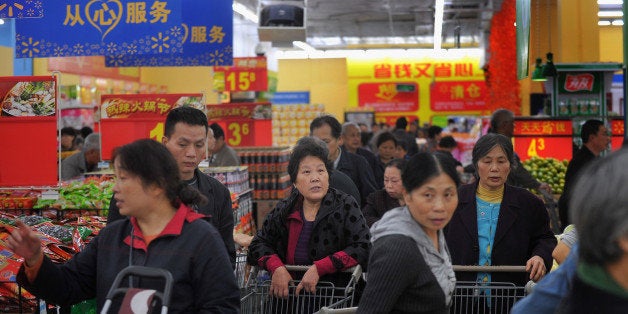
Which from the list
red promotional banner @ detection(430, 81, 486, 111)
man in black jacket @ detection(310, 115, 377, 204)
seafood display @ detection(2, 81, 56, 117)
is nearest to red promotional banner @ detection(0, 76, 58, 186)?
seafood display @ detection(2, 81, 56, 117)

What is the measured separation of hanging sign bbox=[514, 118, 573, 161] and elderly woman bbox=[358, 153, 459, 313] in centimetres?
902

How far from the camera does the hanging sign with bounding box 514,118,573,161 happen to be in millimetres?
11797

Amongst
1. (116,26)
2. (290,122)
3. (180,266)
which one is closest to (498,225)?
(180,266)

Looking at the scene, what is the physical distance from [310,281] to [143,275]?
1.38 m

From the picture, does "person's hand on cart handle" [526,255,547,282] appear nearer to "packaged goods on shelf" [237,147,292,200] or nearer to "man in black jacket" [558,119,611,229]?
"man in black jacket" [558,119,611,229]

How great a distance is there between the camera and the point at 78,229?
5000 mm

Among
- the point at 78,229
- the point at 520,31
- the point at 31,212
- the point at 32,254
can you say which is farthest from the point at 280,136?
the point at 32,254

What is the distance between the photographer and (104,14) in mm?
7578

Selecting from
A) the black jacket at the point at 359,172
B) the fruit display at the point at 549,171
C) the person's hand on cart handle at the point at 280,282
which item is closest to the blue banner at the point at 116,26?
the black jacket at the point at 359,172

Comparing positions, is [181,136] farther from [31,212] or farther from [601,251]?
[31,212]

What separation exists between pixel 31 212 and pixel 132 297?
4119 millimetres

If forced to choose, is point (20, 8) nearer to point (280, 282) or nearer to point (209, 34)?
point (280, 282)

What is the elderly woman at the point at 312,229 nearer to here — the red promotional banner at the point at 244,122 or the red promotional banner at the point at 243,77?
the red promotional banner at the point at 244,122

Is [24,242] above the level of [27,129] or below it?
below
